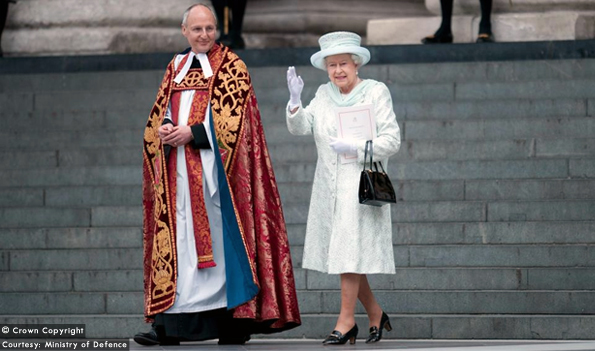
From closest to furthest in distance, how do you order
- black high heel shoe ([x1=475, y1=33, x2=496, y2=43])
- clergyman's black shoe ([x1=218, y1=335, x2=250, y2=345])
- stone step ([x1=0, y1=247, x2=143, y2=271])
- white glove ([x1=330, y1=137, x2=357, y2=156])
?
white glove ([x1=330, y1=137, x2=357, y2=156]), clergyman's black shoe ([x1=218, y1=335, x2=250, y2=345]), stone step ([x1=0, y1=247, x2=143, y2=271]), black high heel shoe ([x1=475, y1=33, x2=496, y2=43])

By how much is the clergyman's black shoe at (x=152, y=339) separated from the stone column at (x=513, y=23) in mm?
7112

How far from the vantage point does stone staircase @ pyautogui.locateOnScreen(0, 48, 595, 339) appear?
33.8ft

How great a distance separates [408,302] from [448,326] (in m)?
0.43

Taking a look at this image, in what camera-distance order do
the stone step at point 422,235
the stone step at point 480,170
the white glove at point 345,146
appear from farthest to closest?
the stone step at point 480,170 < the stone step at point 422,235 < the white glove at point 345,146

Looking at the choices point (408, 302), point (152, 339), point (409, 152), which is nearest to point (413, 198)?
point (409, 152)

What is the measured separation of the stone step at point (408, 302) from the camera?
399 inches

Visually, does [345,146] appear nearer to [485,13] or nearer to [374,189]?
[374,189]

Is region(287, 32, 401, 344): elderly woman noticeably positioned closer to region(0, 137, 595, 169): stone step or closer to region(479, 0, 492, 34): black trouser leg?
region(0, 137, 595, 169): stone step

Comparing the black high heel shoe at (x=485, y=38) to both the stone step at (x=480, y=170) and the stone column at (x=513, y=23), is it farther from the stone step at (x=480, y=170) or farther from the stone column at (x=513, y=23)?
the stone step at (x=480, y=170)

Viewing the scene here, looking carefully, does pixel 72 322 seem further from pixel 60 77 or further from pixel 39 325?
pixel 60 77

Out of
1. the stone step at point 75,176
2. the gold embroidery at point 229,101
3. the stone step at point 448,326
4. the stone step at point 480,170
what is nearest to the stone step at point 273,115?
the stone step at point 75,176

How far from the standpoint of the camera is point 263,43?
17328mm

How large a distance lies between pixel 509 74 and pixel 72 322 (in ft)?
16.2

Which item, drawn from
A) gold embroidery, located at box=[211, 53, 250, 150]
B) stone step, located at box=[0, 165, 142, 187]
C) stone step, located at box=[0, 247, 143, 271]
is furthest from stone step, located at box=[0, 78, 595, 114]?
gold embroidery, located at box=[211, 53, 250, 150]
